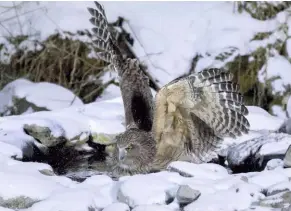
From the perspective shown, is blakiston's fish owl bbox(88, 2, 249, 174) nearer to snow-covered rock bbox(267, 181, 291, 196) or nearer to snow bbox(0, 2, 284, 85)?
snow-covered rock bbox(267, 181, 291, 196)

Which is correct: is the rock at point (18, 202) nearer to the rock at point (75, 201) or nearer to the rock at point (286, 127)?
the rock at point (75, 201)

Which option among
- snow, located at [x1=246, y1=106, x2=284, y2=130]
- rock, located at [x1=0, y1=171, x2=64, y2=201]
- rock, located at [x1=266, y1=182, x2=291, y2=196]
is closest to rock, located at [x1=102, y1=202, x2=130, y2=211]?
rock, located at [x1=0, y1=171, x2=64, y2=201]

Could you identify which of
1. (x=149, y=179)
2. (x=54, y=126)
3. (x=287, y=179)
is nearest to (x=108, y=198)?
(x=149, y=179)

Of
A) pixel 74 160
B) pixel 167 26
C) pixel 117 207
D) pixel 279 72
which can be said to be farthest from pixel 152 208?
pixel 167 26

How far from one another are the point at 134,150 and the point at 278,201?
6.01ft

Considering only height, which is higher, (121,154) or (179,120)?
(179,120)

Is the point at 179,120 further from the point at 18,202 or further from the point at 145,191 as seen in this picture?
the point at 18,202

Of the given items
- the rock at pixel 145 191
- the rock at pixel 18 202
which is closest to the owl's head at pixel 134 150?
the rock at pixel 145 191

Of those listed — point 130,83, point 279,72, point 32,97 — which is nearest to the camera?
point 130,83

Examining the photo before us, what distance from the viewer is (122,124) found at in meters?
7.82

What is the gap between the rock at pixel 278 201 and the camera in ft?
16.9

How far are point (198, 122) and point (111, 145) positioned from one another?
1.20 metres

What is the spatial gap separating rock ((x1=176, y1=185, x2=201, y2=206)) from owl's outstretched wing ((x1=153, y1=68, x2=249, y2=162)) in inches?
45.1

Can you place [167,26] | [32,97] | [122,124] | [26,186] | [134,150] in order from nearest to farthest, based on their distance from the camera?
[26,186]
[134,150]
[122,124]
[32,97]
[167,26]
